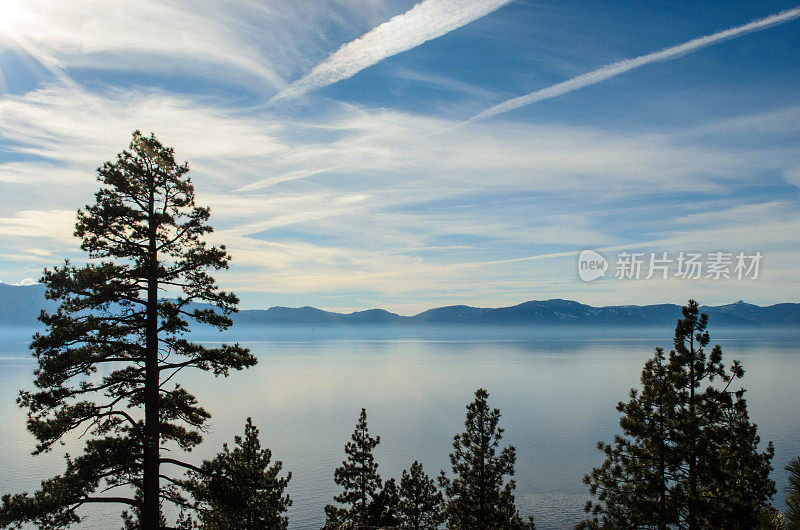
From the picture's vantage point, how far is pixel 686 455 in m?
21.1

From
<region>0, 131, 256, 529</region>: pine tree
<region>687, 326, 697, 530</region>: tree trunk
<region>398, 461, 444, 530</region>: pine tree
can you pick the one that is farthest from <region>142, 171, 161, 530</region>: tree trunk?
<region>398, 461, 444, 530</region>: pine tree

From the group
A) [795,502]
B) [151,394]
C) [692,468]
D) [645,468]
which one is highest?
[151,394]

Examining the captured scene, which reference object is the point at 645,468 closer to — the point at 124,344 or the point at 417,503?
the point at 417,503

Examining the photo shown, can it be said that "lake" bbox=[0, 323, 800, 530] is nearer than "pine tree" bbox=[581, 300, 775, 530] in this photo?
No

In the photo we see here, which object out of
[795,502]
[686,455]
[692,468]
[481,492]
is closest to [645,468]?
[692,468]

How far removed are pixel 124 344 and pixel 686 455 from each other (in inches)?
862

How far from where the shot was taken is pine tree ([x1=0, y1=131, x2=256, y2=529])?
14336mm

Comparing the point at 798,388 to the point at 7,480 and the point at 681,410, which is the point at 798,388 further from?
the point at 7,480

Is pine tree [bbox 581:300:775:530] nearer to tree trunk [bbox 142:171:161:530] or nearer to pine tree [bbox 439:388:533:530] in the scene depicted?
pine tree [bbox 439:388:533:530]

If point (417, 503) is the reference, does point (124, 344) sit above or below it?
above

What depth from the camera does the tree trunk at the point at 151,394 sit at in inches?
613

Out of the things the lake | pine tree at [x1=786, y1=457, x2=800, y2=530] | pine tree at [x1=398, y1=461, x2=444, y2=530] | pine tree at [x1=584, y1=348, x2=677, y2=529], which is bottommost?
the lake

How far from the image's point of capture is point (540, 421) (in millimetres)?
100812

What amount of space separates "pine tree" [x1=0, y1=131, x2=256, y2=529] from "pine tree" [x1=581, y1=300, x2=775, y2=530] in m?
17.2
